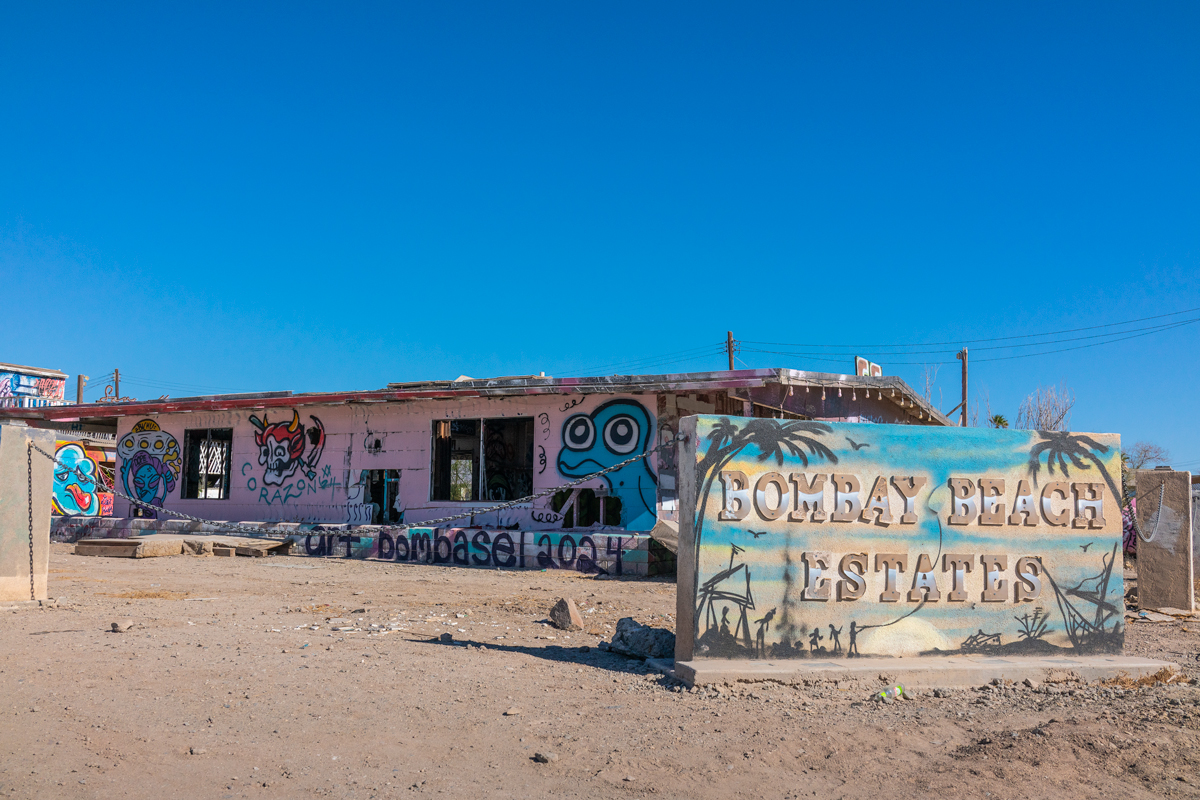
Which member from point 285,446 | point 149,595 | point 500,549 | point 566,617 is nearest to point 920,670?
point 566,617

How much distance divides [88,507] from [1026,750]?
33.5 m

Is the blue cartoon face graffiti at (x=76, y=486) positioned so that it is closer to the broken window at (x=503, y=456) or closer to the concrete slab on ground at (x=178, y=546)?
the broken window at (x=503, y=456)

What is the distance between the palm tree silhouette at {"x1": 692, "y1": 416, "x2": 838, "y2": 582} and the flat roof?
732cm

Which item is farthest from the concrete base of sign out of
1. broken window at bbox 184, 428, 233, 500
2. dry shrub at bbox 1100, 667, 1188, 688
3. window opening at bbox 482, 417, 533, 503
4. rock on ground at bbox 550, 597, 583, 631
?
broken window at bbox 184, 428, 233, 500

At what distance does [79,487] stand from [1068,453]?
32611 millimetres

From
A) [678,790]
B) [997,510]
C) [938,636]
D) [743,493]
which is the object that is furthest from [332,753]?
[997,510]

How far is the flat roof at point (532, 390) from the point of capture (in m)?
13.8

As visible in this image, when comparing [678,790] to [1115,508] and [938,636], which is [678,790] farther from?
[1115,508]

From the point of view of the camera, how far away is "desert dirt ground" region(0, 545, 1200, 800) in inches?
151

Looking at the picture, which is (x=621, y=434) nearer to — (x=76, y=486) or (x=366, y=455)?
(x=366, y=455)

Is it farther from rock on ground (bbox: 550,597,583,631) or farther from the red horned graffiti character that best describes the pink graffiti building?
rock on ground (bbox: 550,597,583,631)

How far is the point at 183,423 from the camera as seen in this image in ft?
68.1

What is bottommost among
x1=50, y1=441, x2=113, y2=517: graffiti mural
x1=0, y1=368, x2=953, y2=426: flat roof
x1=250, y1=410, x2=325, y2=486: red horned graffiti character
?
x1=50, y1=441, x2=113, y2=517: graffiti mural

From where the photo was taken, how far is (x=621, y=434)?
1522cm
